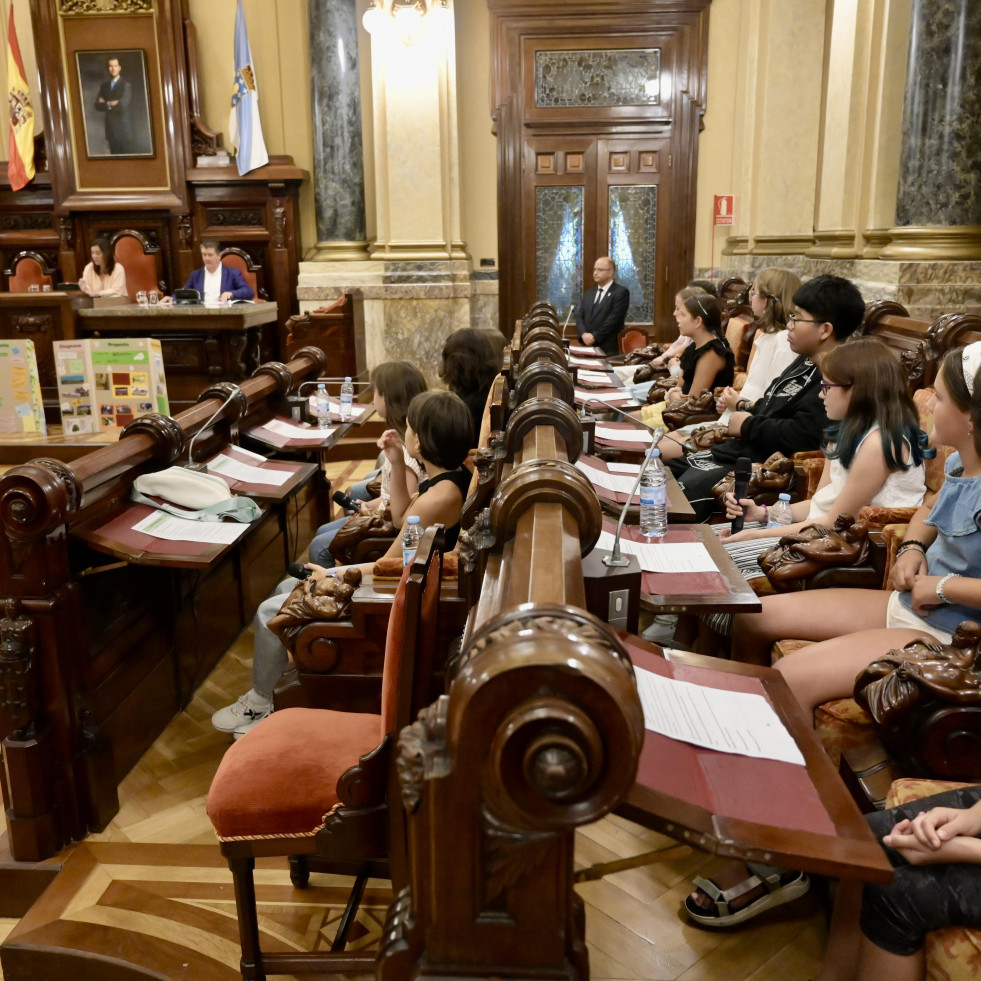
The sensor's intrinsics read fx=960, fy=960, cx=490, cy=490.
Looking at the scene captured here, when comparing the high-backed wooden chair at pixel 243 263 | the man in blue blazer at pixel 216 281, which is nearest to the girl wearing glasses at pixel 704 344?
the man in blue blazer at pixel 216 281

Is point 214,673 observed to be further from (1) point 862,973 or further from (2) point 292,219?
(2) point 292,219

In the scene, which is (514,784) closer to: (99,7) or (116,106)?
(116,106)

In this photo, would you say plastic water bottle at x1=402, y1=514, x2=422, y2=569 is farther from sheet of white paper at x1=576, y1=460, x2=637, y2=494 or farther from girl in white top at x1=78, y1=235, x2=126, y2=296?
girl in white top at x1=78, y1=235, x2=126, y2=296

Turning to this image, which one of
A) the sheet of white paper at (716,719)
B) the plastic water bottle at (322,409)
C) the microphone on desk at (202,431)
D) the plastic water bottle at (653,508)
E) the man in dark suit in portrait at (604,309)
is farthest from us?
the man in dark suit in portrait at (604,309)

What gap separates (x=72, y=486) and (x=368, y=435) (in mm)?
5220

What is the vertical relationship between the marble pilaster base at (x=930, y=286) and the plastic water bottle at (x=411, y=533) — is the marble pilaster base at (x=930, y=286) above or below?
above

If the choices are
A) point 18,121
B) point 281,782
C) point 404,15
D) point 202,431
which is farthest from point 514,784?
point 18,121

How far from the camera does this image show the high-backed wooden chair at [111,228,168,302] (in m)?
9.80

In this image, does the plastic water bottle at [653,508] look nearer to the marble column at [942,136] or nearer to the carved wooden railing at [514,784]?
the carved wooden railing at [514,784]

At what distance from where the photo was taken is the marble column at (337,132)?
8.66 m

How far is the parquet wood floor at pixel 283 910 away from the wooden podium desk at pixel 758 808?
88 centimetres

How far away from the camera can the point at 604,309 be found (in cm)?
898

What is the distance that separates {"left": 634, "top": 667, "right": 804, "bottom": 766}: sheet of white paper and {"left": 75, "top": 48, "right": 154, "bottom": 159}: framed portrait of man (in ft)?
31.6

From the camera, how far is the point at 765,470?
3.78 metres
